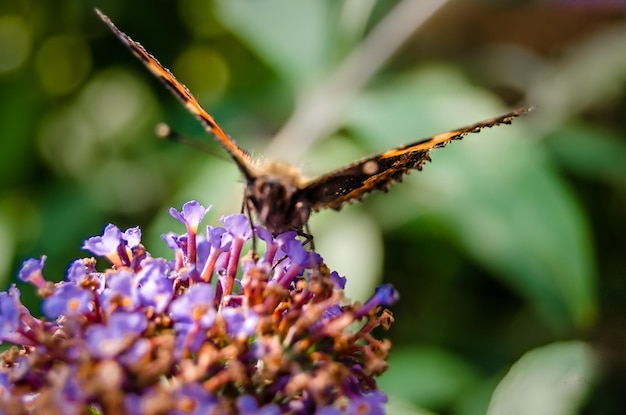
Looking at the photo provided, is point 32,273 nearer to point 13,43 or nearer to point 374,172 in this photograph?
point 374,172

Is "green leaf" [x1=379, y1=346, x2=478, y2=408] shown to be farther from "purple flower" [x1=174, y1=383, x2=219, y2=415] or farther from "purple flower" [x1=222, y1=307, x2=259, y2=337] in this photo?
"purple flower" [x1=174, y1=383, x2=219, y2=415]

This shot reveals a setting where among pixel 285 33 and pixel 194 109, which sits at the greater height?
pixel 285 33

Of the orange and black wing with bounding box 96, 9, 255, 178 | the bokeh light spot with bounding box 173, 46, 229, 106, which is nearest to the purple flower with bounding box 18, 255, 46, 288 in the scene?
the orange and black wing with bounding box 96, 9, 255, 178

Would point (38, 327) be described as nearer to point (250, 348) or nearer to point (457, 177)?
point (250, 348)

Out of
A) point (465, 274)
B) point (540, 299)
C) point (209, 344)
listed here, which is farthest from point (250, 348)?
point (465, 274)

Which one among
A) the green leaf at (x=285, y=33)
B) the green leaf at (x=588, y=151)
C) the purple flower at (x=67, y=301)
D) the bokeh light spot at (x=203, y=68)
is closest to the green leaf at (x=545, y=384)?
the purple flower at (x=67, y=301)

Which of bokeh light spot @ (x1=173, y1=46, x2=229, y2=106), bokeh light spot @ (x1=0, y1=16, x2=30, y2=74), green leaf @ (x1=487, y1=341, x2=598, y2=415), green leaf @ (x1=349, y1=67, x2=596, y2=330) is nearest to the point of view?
green leaf @ (x1=487, y1=341, x2=598, y2=415)

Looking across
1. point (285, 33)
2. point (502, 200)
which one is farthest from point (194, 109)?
point (285, 33)
